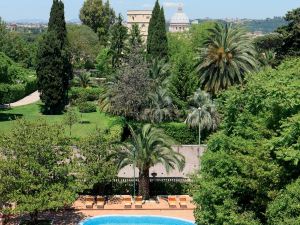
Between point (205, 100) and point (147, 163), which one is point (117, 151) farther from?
point (205, 100)

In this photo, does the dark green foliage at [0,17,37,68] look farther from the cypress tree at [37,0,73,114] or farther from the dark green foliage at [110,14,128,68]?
the cypress tree at [37,0,73,114]

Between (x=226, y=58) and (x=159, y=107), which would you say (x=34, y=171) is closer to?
(x=159, y=107)

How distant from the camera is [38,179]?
23.0 meters

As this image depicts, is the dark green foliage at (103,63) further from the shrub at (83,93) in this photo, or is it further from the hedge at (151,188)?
the hedge at (151,188)

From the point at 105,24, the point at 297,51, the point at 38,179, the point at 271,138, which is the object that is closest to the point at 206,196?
the point at 271,138

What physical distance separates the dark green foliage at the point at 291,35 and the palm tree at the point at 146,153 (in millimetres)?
17579

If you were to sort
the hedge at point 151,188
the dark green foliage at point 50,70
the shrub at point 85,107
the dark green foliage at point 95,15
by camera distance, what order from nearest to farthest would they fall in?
the hedge at point 151,188 → the dark green foliage at point 50,70 → the shrub at point 85,107 → the dark green foliage at point 95,15

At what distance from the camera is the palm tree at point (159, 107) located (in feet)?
137

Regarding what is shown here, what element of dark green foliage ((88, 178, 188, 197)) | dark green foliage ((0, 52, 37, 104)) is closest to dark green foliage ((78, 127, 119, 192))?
dark green foliage ((88, 178, 188, 197))

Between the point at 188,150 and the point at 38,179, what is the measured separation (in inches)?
719

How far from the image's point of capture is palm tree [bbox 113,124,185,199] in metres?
27.3

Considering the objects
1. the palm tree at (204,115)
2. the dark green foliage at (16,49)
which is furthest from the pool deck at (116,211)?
the dark green foliage at (16,49)

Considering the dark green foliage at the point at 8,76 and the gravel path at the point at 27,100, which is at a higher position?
the dark green foliage at the point at 8,76

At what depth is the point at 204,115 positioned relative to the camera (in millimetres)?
38719
